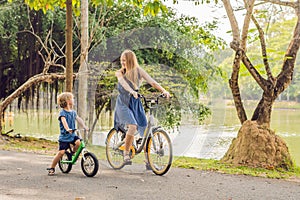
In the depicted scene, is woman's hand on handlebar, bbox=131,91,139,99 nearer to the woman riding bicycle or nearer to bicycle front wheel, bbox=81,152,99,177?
the woman riding bicycle

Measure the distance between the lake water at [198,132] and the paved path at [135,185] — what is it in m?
1.03

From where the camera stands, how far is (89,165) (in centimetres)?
615

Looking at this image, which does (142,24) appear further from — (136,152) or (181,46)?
(136,152)

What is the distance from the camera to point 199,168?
23.9 ft

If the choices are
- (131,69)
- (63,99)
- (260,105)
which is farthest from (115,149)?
(260,105)

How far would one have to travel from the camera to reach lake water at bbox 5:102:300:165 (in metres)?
8.67

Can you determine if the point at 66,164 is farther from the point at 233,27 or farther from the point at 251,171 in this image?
the point at 233,27

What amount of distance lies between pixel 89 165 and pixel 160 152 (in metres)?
0.92

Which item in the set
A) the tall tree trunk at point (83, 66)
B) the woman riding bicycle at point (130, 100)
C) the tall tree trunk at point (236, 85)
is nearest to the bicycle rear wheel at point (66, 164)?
the woman riding bicycle at point (130, 100)

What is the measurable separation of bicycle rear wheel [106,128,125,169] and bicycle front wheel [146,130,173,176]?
0.48 meters

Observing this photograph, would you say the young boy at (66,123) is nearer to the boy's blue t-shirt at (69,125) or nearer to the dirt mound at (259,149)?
the boy's blue t-shirt at (69,125)

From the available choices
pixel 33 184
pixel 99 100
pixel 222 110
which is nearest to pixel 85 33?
pixel 99 100

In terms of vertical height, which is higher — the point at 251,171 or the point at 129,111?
the point at 129,111

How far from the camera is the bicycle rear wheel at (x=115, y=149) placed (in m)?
6.52
